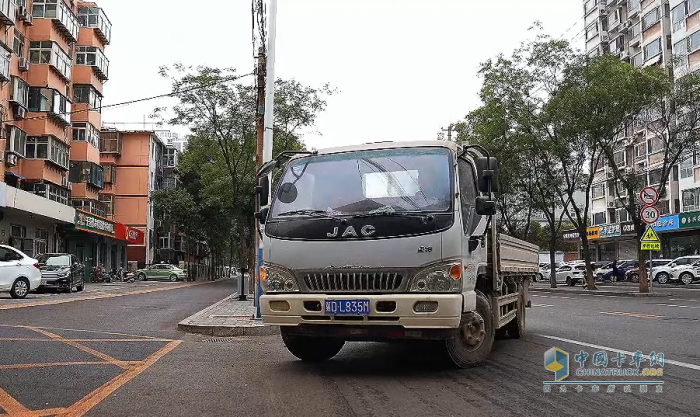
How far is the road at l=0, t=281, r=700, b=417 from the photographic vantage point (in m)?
5.20

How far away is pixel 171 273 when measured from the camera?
174 feet

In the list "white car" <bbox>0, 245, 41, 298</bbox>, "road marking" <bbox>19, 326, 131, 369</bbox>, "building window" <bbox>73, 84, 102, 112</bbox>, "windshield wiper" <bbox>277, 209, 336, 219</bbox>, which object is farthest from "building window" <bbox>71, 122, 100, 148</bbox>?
"windshield wiper" <bbox>277, 209, 336, 219</bbox>

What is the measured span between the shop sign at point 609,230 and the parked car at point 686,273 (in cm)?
1538

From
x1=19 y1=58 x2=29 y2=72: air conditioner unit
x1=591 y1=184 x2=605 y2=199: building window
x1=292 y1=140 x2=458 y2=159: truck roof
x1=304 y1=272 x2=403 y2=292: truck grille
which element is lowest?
x1=304 y1=272 x2=403 y2=292: truck grille

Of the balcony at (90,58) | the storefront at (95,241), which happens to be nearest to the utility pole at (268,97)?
the storefront at (95,241)

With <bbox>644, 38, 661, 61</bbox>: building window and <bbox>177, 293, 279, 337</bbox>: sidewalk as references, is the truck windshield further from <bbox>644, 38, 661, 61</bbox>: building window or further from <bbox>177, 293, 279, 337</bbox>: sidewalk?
<bbox>644, 38, 661, 61</bbox>: building window

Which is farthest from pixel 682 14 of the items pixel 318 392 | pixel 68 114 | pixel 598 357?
pixel 318 392

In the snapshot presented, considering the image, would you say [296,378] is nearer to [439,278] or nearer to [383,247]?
[383,247]

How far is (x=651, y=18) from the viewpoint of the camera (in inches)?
2042

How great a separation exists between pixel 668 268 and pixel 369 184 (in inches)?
1497

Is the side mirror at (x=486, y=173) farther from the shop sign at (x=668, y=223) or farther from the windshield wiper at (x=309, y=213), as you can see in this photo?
the shop sign at (x=668, y=223)

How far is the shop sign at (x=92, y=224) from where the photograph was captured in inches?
1484

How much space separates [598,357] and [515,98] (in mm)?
25815

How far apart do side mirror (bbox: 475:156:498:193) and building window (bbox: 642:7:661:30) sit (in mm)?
51102
